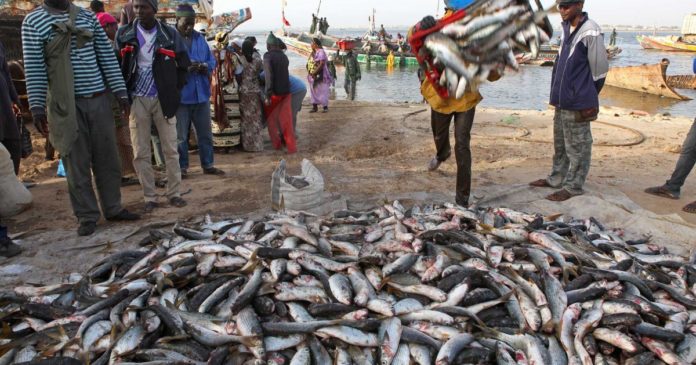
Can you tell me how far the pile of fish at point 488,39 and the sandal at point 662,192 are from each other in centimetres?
352

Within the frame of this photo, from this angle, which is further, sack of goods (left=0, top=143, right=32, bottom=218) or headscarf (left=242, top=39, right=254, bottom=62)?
headscarf (left=242, top=39, right=254, bottom=62)

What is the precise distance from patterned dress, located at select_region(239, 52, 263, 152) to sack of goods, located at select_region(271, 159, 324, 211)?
311 cm

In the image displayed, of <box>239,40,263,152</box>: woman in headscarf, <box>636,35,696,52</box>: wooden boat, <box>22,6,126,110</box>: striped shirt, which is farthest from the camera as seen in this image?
<box>636,35,696,52</box>: wooden boat

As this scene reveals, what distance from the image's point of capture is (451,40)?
12.8 feet

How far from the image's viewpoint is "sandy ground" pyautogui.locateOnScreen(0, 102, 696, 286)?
469 cm

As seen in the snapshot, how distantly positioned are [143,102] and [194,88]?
1123 millimetres

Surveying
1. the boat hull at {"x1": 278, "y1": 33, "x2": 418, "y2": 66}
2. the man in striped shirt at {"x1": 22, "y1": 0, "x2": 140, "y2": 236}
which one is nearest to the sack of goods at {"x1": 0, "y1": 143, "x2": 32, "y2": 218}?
the man in striped shirt at {"x1": 22, "y1": 0, "x2": 140, "y2": 236}

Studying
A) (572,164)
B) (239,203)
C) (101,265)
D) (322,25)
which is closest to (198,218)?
(239,203)

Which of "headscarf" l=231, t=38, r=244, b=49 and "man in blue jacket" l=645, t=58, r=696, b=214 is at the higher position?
"headscarf" l=231, t=38, r=244, b=49

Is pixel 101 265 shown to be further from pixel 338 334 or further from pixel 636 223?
pixel 636 223

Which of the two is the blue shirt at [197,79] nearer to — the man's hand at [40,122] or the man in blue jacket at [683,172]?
the man's hand at [40,122]

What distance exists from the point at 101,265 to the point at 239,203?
2.26 m

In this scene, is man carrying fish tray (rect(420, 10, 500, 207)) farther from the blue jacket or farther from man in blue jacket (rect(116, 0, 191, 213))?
man in blue jacket (rect(116, 0, 191, 213))

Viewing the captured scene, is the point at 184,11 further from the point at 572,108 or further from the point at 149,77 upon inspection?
the point at 572,108
